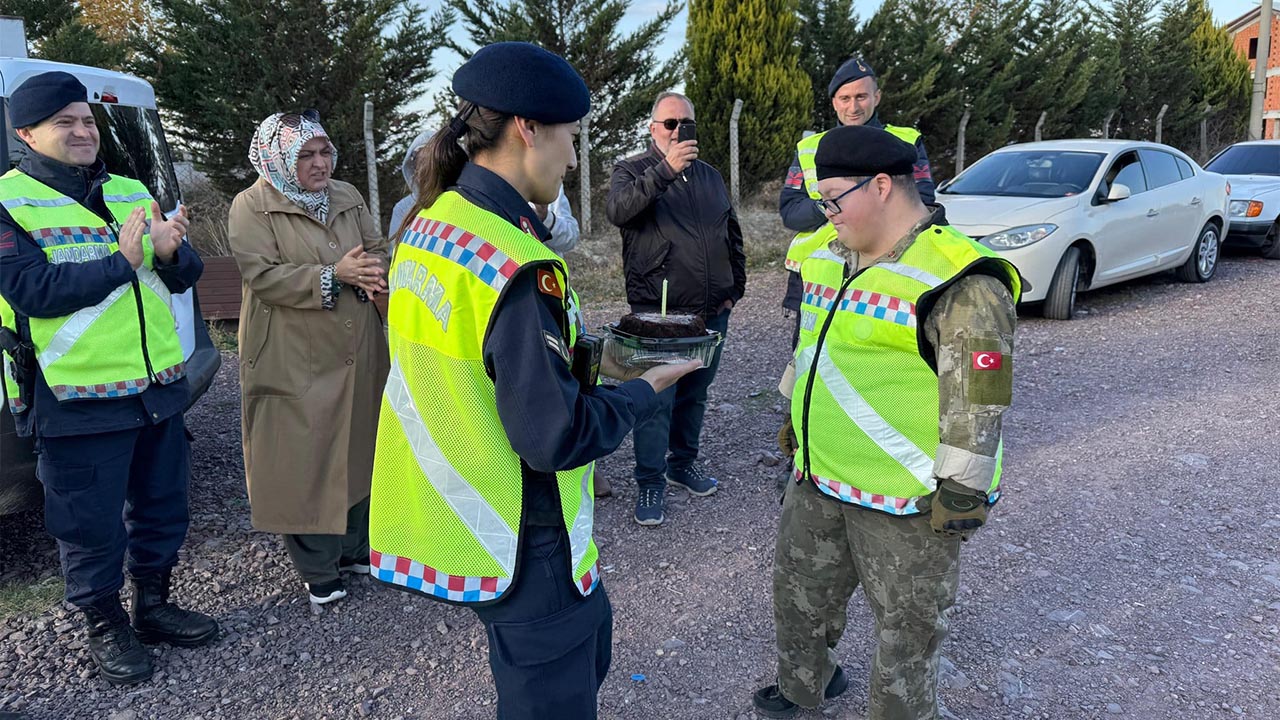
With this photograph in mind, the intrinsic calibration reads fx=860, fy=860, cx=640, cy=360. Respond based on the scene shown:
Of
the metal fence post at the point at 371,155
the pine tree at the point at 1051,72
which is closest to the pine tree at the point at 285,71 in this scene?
the metal fence post at the point at 371,155

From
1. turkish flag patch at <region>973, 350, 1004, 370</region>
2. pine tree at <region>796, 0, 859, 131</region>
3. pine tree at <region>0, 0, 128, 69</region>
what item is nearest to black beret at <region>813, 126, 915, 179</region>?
turkish flag patch at <region>973, 350, 1004, 370</region>

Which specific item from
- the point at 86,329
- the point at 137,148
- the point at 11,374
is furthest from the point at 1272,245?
the point at 11,374

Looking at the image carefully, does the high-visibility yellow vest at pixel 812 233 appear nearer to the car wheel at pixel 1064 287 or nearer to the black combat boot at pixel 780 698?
the black combat boot at pixel 780 698

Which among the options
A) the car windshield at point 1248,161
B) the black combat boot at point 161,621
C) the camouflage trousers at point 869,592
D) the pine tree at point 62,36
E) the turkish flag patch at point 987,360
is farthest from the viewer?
the car windshield at point 1248,161

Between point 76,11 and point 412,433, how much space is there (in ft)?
42.0

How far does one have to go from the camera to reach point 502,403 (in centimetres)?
157

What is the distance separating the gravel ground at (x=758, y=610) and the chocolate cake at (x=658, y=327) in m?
1.33

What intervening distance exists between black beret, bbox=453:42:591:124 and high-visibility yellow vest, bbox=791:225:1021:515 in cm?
103

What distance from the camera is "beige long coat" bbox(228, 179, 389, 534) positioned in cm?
333

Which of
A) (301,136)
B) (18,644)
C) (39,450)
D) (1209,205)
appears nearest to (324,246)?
(301,136)

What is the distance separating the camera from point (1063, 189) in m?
8.44

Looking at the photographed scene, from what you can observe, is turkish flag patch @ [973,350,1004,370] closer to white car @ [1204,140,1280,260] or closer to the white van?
the white van

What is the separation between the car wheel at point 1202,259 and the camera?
32.6 feet

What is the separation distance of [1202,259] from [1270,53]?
3492 centimetres
